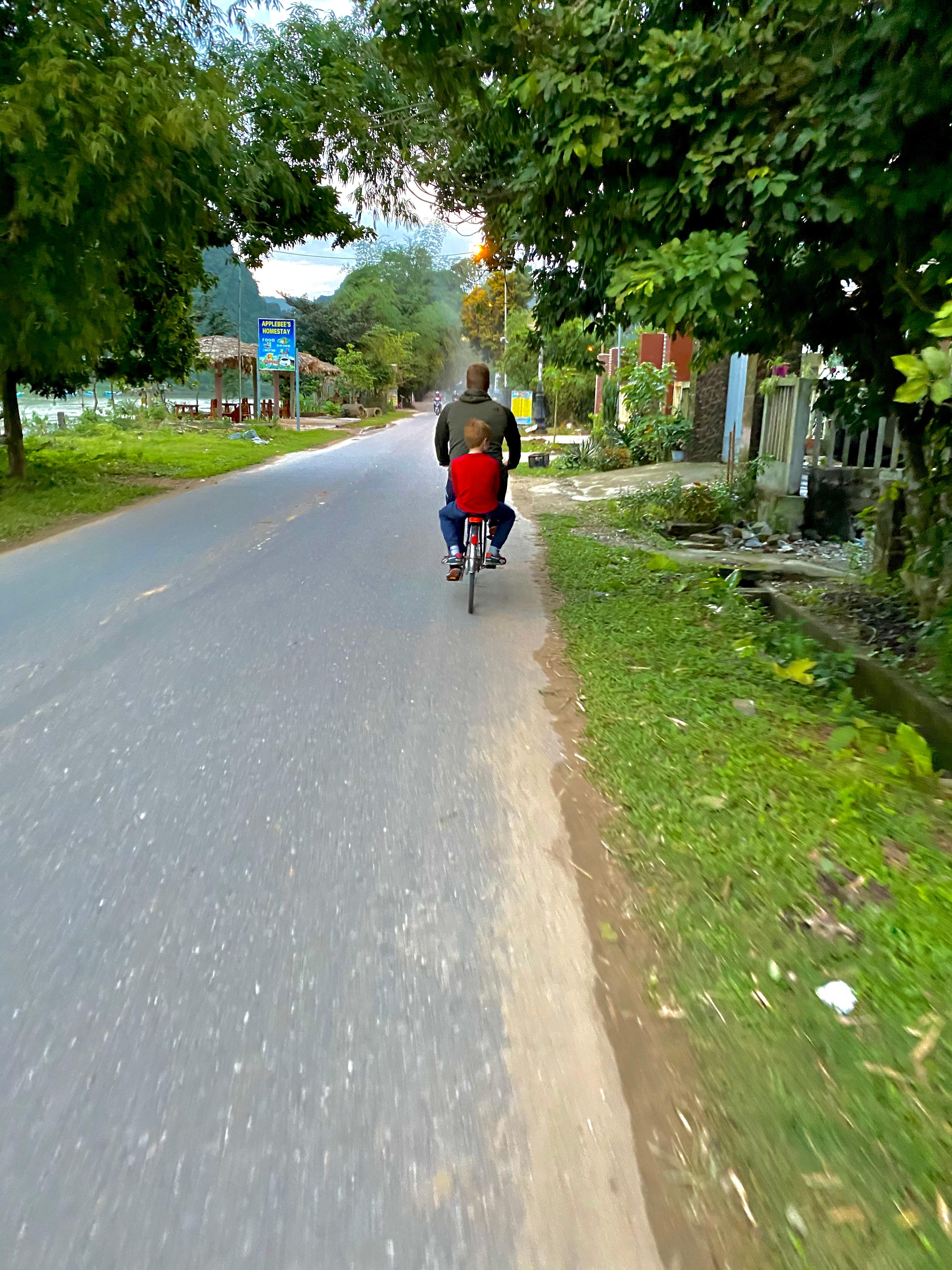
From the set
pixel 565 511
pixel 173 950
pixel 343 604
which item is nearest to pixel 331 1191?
pixel 173 950

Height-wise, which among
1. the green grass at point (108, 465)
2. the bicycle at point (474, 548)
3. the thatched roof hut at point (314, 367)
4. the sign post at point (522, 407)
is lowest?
the green grass at point (108, 465)

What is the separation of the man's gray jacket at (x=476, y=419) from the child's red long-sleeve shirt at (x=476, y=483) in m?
0.15

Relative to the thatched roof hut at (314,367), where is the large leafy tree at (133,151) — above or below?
above

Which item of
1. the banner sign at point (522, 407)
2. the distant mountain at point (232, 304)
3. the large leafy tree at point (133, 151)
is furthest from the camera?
the distant mountain at point (232, 304)

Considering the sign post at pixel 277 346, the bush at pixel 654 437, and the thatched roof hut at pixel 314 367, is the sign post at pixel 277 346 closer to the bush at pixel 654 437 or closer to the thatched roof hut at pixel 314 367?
the thatched roof hut at pixel 314 367

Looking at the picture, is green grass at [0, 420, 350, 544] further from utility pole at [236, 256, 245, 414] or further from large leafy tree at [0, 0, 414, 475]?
utility pole at [236, 256, 245, 414]

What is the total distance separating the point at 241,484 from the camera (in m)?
17.6

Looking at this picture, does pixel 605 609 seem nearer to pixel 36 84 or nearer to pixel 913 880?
pixel 913 880

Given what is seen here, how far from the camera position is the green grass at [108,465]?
13.4 meters

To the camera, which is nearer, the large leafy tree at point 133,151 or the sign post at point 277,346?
the large leafy tree at point 133,151

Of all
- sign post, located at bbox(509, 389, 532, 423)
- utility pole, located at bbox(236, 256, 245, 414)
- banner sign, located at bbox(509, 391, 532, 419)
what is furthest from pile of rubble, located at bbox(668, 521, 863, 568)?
utility pole, located at bbox(236, 256, 245, 414)

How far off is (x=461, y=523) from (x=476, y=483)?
420 mm

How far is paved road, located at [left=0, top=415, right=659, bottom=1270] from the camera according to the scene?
215 centimetres

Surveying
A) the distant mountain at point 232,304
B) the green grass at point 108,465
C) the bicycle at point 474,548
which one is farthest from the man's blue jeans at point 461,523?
the distant mountain at point 232,304
